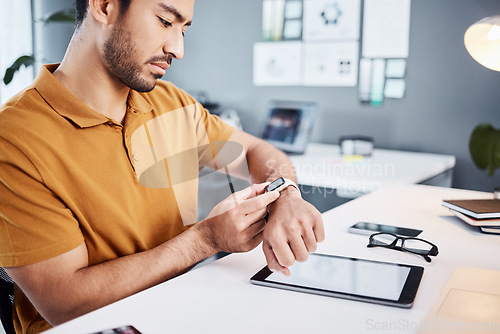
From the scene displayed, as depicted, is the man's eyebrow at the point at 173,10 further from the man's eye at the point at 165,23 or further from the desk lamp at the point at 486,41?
the desk lamp at the point at 486,41

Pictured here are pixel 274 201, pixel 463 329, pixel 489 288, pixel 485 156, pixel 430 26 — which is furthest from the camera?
pixel 430 26

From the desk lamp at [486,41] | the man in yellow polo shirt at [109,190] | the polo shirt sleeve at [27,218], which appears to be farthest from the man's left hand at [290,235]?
the desk lamp at [486,41]

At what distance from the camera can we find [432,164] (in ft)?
7.07

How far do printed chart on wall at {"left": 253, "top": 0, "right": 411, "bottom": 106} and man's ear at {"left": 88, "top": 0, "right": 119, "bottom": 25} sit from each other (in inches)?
72.5

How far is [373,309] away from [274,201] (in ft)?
1.06

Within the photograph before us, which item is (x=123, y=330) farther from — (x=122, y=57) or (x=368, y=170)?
(x=368, y=170)

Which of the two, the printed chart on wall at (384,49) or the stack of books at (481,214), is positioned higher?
the printed chart on wall at (384,49)

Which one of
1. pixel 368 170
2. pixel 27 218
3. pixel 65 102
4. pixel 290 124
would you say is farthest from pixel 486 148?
pixel 27 218

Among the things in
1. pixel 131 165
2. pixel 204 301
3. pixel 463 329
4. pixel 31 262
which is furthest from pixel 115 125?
pixel 463 329

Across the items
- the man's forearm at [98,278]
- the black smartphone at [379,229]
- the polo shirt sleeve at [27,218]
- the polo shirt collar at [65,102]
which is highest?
the polo shirt collar at [65,102]

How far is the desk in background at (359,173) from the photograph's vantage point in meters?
1.82

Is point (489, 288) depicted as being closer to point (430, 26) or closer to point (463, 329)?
point (463, 329)

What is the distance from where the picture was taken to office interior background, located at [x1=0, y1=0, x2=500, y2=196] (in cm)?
237

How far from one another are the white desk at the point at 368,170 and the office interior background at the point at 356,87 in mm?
147
